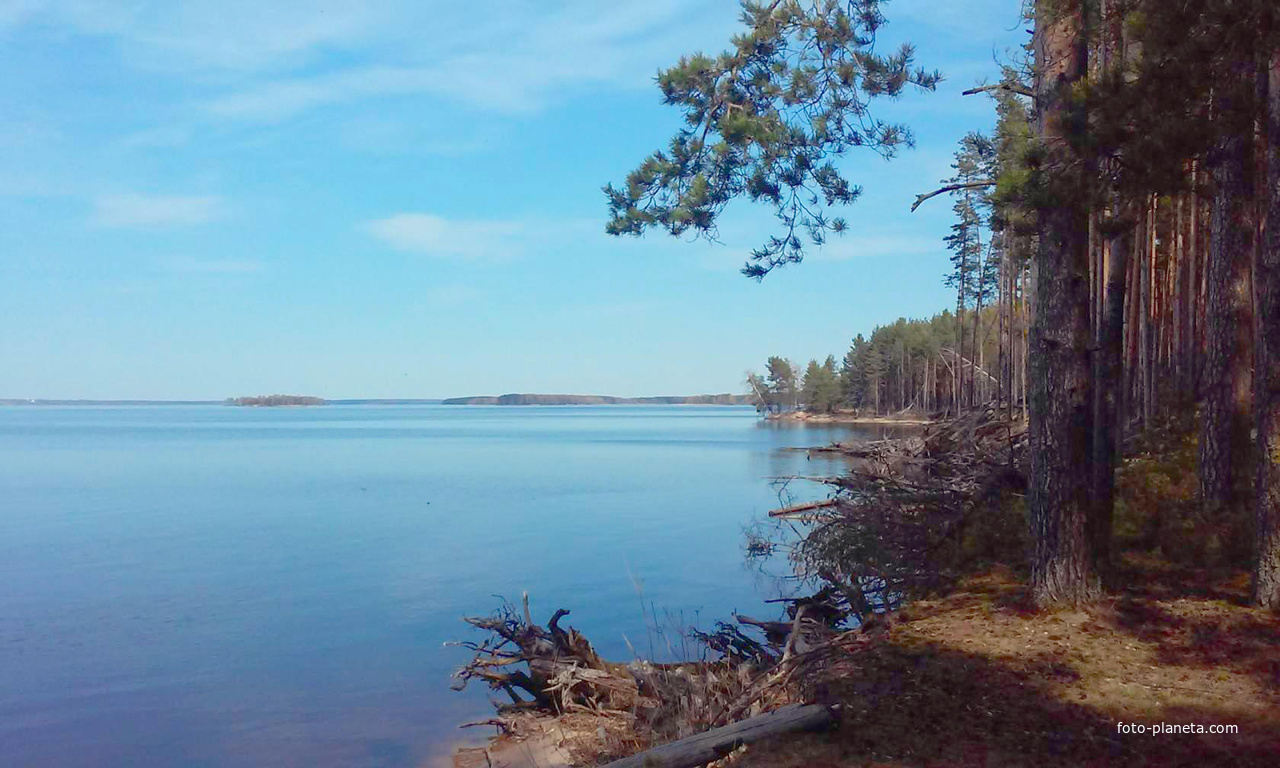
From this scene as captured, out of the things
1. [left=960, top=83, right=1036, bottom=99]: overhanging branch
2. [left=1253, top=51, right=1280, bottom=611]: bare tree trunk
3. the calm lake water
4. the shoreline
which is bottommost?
the calm lake water

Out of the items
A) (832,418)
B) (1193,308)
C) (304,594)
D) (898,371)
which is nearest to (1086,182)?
(1193,308)

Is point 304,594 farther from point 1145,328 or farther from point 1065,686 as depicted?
point 1145,328

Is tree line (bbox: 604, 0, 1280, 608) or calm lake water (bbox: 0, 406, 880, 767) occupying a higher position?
tree line (bbox: 604, 0, 1280, 608)

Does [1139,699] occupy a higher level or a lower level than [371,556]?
higher

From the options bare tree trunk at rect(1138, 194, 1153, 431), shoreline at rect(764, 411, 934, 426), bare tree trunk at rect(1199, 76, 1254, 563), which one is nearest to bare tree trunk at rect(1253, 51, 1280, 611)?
bare tree trunk at rect(1199, 76, 1254, 563)

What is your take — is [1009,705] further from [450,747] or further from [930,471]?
[930,471]

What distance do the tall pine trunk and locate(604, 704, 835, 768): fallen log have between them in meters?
2.87

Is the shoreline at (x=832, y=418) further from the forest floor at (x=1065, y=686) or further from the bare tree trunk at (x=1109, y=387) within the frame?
the forest floor at (x=1065, y=686)

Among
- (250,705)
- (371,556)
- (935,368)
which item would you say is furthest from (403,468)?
(935,368)

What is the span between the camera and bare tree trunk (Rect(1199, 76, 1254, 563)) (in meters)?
9.95

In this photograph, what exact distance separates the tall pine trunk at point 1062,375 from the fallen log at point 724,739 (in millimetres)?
2869

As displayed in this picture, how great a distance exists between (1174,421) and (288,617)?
620 inches

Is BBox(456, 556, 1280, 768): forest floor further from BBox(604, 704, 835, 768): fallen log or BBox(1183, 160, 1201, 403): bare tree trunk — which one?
BBox(1183, 160, 1201, 403): bare tree trunk

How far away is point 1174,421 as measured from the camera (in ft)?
54.7
